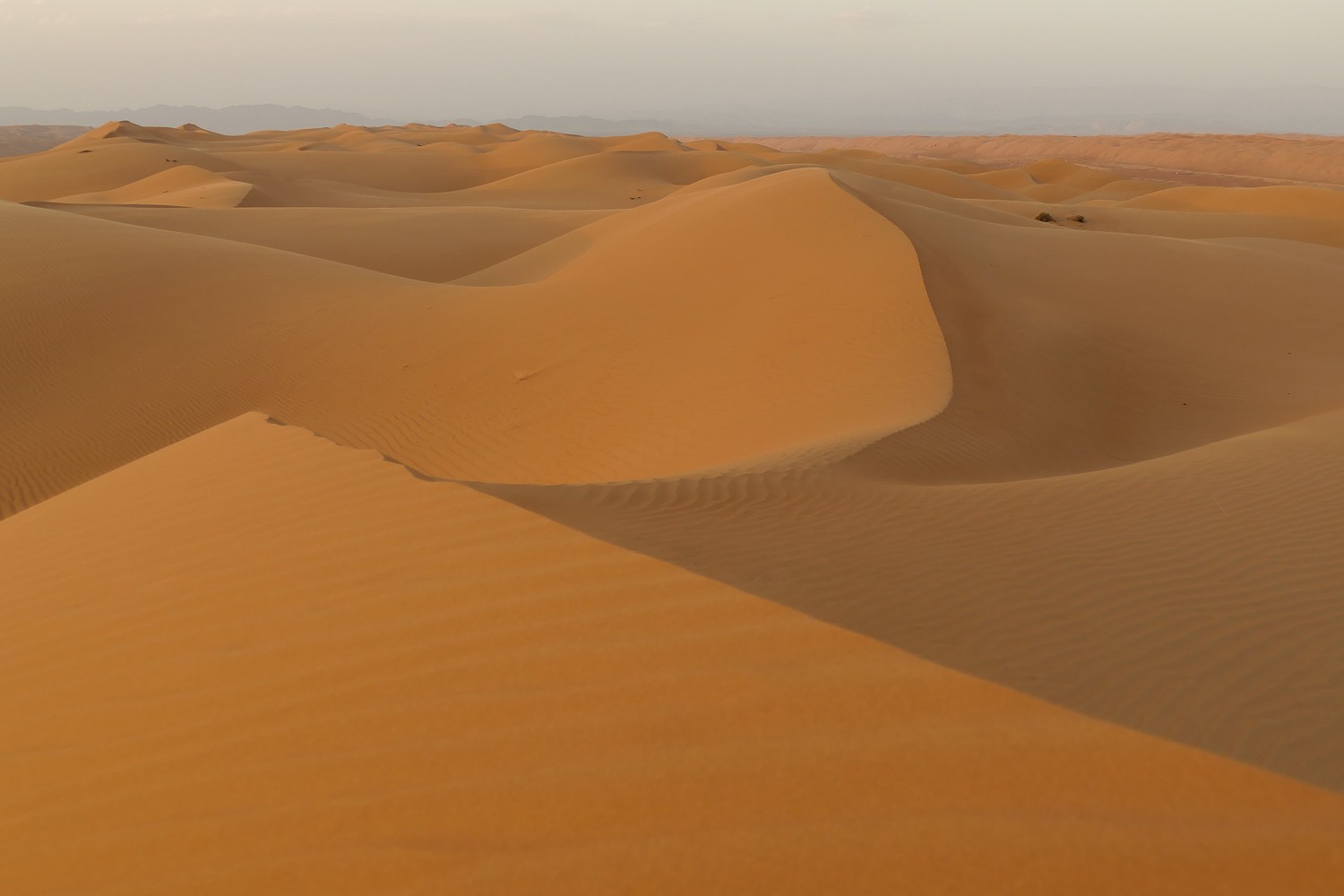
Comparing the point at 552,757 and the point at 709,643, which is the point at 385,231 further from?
the point at 552,757

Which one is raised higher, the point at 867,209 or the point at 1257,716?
the point at 867,209

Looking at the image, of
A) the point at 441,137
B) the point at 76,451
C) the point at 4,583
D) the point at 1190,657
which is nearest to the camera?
the point at 1190,657

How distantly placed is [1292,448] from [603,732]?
6620 mm

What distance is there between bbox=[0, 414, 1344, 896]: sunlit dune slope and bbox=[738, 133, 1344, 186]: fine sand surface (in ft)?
214

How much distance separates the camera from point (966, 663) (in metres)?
2.79

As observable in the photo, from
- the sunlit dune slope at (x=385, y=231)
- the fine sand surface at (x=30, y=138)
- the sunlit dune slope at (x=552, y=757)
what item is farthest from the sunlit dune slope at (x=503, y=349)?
the fine sand surface at (x=30, y=138)

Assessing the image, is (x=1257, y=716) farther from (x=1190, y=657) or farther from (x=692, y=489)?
(x=692, y=489)

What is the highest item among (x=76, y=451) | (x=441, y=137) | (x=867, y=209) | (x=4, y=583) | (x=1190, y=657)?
(x=441, y=137)

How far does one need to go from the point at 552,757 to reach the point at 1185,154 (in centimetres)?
8978

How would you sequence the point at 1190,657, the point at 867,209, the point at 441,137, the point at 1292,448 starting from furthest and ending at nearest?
1. the point at 441,137
2. the point at 867,209
3. the point at 1292,448
4. the point at 1190,657

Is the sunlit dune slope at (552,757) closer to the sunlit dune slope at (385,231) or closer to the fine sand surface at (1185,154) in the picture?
the sunlit dune slope at (385,231)

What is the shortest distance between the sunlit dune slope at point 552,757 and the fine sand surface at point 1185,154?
65265mm

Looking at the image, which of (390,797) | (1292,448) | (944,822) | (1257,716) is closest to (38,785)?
(390,797)

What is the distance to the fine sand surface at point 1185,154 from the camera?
60594 mm
